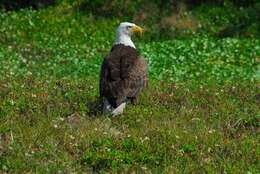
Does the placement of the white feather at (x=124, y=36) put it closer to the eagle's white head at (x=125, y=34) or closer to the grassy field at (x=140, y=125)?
the eagle's white head at (x=125, y=34)

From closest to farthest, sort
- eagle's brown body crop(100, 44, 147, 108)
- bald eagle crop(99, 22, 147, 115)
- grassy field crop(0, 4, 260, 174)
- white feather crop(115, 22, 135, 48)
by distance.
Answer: grassy field crop(0, 4, 260, 174)
bald eagle crop(99, 22, 147, 115)
eagle's brown body crop(100, 44, 147, 108)
white feather crop(115, 22, 135, 48)

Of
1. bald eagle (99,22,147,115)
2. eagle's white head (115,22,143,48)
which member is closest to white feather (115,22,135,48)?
eagle's white head (115,22,143,48)

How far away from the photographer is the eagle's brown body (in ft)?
42.2

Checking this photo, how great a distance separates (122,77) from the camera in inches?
525

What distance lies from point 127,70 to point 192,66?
8327 millimetres

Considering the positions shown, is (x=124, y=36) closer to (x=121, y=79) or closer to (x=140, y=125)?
(x=121, y=79)

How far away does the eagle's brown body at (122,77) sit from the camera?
12875mm

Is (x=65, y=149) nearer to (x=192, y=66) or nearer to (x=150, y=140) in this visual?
(x=150, y=140)

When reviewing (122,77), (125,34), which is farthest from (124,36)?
(122,77)

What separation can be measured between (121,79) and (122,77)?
68 mm

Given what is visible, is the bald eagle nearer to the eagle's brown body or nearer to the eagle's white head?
the eagle's brown body

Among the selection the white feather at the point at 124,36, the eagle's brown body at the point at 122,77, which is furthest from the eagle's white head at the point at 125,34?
the eagle's brown body at the point at 122,77

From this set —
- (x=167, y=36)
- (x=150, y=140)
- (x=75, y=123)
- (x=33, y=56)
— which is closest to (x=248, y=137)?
(x=150, y=140)

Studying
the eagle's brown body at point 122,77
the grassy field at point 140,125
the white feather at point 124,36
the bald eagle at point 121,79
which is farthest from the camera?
the white feather at point 124,36
